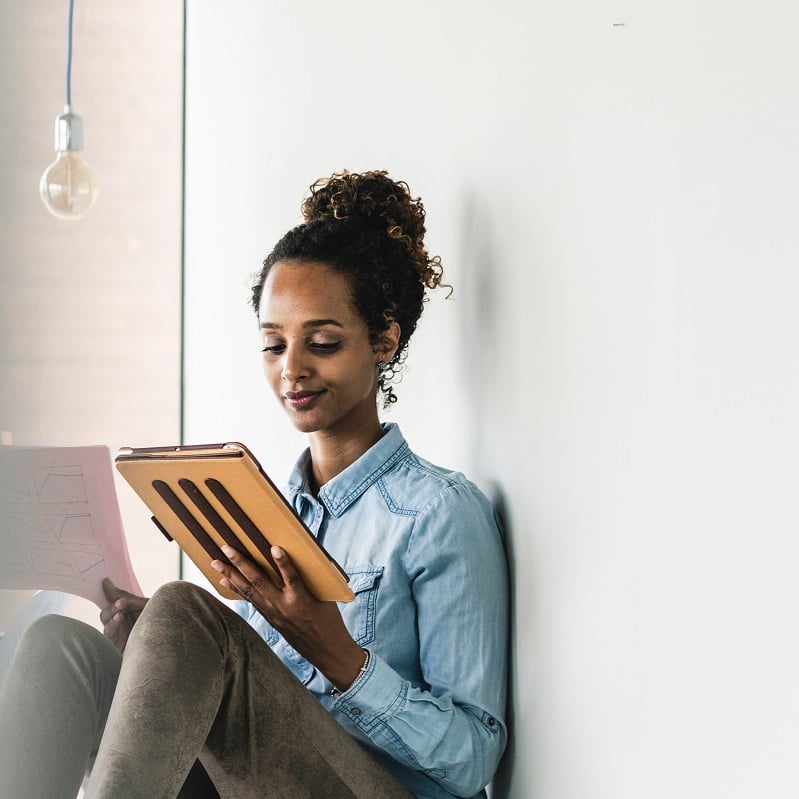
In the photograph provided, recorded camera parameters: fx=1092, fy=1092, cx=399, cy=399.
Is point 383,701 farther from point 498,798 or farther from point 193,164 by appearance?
point 193,164

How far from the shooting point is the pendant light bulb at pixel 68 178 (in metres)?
1.91

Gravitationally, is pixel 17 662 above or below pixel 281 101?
below

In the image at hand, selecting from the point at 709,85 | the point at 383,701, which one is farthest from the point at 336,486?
the point at 709,85

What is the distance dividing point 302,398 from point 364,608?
0.22 m

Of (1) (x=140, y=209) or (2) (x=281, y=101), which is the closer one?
(2) (x=281, y=101)

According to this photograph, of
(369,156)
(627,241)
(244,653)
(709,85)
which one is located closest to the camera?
(709,85)

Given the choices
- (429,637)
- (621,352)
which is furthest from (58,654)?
(621,352)

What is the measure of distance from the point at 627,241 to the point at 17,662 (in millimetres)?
697

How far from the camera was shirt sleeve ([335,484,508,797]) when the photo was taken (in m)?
0.92

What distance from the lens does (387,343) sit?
44.6 inches

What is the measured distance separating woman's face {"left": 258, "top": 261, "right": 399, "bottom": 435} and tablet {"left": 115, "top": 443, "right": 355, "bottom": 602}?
0.64 feet

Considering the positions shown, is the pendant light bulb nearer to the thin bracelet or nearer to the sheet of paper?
the sheet of paper

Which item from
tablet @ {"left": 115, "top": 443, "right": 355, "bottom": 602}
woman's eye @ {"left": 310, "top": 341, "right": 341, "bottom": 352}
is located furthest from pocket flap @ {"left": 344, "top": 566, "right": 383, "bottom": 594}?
woman's eye @ {"left": 310, "top": 341, "right": 341, "bottom": 352}

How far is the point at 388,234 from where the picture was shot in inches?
44.6
